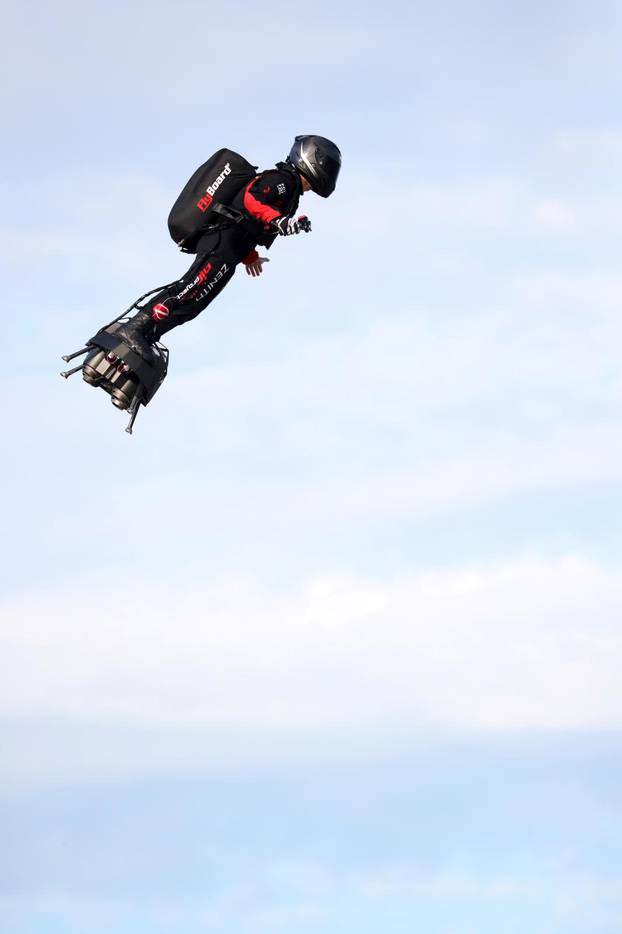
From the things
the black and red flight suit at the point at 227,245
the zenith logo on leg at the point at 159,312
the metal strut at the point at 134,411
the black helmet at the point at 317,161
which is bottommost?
the metal strut at the point at 134,411

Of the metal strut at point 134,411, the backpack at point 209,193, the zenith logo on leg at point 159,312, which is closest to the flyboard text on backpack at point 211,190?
the backpack at point 209,193

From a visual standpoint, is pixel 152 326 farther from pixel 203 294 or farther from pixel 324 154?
pixel 324 154

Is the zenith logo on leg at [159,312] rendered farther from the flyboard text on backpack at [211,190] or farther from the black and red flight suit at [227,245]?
the flyboard text on backpack at [211,190]

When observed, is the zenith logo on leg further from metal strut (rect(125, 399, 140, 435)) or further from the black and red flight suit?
metal strut (rect(125, 399, 140, 435))

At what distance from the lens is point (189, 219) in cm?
2055

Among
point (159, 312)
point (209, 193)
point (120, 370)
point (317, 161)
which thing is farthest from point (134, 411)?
point (317, 161)

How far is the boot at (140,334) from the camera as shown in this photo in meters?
20.1

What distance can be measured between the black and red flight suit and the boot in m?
0.09

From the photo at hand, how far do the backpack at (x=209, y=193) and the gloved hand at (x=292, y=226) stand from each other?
114cm

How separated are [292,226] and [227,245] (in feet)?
5.12

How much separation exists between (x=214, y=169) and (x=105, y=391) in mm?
3465

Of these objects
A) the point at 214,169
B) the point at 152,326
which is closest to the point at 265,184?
the point at 214,169

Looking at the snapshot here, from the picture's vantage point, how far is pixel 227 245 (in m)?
20.7

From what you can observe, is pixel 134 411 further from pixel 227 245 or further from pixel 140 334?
pixel 227 245
